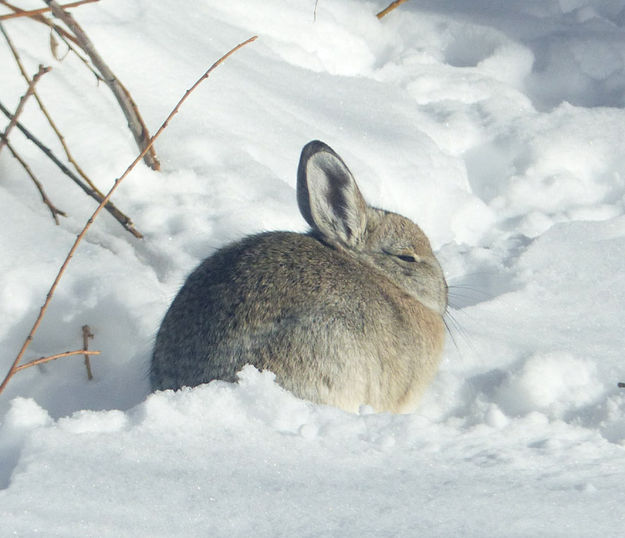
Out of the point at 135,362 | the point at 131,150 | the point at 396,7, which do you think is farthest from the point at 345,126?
the point at 135,362

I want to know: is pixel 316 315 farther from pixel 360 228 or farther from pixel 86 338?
pixel 86 338

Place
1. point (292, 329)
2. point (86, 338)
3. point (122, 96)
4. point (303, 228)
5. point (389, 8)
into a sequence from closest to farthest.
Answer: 1. point (292, 329)
2. point (86, 338)
3. point (122, 96)
4. point (303, 228)
5. point (389, 8)

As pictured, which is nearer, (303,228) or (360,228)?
(360,228)

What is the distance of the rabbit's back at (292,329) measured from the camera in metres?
2.77

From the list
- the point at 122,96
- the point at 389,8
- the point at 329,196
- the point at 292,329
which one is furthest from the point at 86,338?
the point at 389,8

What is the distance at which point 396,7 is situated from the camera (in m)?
6.64

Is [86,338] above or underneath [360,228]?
underneath

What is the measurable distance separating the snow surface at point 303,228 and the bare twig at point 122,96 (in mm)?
139

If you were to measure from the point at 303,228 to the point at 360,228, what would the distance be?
0.99 meters

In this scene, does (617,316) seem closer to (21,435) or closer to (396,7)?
(21,435)

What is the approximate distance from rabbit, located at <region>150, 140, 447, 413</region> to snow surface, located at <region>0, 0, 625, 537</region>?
0.47 ft

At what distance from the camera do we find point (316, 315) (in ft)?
9.30

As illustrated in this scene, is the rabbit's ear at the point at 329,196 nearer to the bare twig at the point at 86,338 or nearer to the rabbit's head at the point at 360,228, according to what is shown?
the rabbit's head at the point at 360,228

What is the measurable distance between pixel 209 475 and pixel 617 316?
2.33 meters
